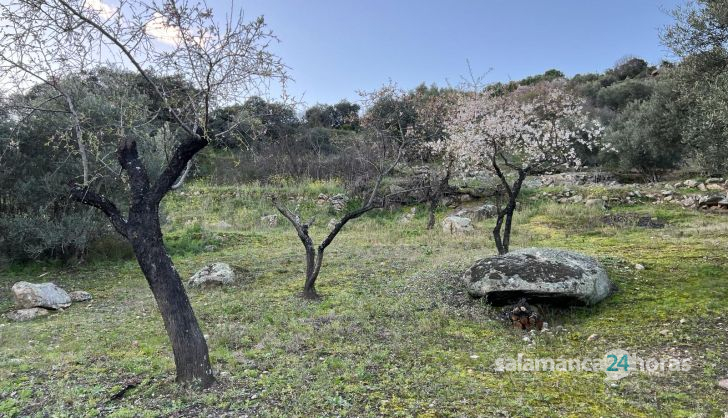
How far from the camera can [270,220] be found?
18.8 metres

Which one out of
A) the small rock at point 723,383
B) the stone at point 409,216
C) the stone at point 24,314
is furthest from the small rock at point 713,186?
the stone at point 24,314

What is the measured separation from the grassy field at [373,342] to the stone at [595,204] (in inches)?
202

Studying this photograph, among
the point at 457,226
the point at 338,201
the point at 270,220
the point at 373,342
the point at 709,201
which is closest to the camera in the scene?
the point at 373,342

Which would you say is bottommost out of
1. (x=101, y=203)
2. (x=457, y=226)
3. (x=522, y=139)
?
(x=457, y=226)

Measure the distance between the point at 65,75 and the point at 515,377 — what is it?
5979 mm

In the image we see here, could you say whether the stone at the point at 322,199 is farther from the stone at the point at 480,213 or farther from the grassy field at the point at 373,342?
the grassy field at the point at 373,342

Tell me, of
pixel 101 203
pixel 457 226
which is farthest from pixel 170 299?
pixel 457 226

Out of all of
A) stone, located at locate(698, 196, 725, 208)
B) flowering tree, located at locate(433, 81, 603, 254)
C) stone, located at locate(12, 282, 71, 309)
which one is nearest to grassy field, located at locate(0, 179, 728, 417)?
stone, located at locate(12, 282, 71, 309)

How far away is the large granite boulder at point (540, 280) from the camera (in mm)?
6426

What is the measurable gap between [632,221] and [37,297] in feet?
53.1

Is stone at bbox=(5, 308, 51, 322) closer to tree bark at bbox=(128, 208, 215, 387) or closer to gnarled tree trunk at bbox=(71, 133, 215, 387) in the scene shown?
gnarled tree trunk at bbox=(71, 133, 215, 387)

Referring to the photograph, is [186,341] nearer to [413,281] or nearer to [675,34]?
[413,281]

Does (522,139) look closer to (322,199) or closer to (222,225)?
(322,199)

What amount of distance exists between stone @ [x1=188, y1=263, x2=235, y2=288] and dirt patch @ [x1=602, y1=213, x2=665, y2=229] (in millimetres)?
12013
